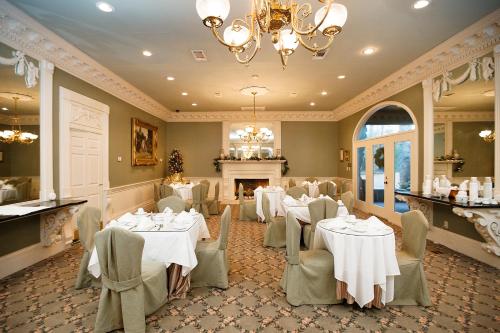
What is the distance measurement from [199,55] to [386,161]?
17.8 feet

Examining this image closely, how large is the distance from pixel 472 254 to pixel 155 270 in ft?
15.6

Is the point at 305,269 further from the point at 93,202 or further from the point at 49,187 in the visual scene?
the point at 93,202

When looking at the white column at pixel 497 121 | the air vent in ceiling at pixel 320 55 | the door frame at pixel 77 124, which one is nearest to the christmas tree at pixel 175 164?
the door frame at pixel 77 124

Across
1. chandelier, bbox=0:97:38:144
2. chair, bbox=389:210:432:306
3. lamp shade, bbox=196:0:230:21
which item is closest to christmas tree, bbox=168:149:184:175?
chandelier, bbox=0:97:38:144

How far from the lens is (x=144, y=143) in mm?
8141

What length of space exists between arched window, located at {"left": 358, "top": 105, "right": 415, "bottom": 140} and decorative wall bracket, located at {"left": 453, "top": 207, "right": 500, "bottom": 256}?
271cm

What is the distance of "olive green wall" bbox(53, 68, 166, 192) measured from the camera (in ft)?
15.0

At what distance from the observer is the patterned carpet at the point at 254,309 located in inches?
97.6

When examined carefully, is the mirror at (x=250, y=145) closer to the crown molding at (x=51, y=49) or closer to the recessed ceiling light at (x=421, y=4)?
the crown molding at (x=51, y=49)

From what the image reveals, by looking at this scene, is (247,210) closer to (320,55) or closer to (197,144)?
(320,55)

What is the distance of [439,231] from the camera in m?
4.93

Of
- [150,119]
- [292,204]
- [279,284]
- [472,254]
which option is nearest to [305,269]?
[279,284]

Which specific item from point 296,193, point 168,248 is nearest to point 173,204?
point 168,248

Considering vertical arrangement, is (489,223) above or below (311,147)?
below
